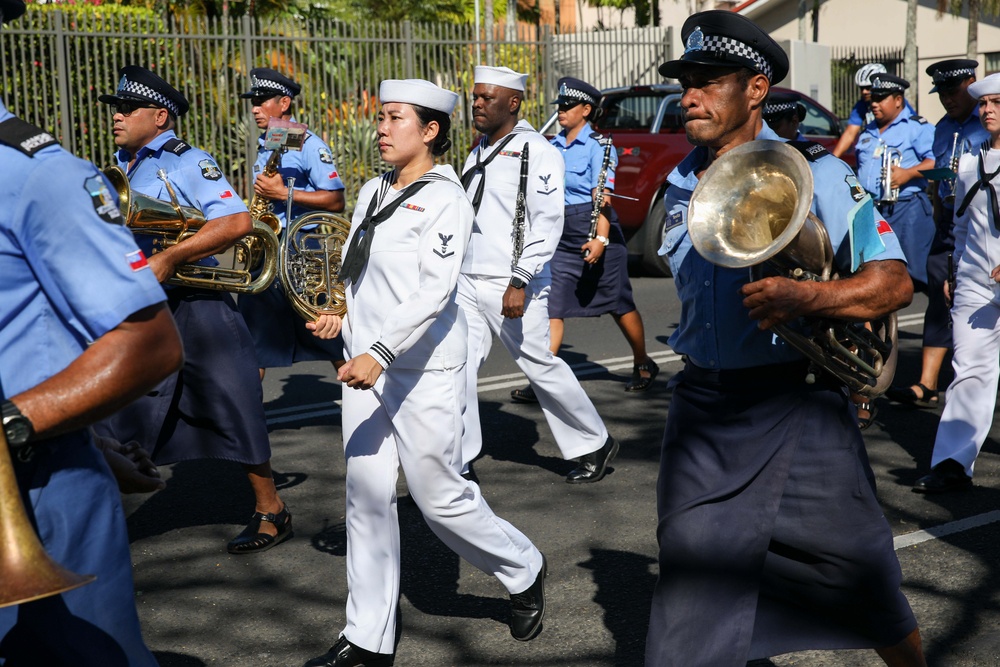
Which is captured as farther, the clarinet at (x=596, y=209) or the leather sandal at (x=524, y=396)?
the clarinet at (x=596, y=209)

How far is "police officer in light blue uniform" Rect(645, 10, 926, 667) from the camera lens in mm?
2877

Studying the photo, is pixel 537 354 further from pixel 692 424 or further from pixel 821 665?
pixel 692 424

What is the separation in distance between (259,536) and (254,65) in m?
10.9

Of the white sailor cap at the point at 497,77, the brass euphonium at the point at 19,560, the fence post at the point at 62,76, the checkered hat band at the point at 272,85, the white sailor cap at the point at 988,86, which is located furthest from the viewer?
the fence post at the point at 62,76

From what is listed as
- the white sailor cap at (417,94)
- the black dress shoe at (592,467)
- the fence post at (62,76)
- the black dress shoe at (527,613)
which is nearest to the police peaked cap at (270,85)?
the black dress shoe at (592,467)

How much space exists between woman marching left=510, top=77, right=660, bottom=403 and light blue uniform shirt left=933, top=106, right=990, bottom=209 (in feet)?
7.09

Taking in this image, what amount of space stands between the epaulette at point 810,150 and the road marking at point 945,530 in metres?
2.50

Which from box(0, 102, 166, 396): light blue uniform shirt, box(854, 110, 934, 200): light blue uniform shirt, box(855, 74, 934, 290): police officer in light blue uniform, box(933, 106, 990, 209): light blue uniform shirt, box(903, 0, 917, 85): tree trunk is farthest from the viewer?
box(903, 0, 917, 85): tree trunk

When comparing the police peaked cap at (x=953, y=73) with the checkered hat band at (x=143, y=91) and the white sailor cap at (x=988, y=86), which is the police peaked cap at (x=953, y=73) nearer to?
the white sailor cap at (x=988, y=86)

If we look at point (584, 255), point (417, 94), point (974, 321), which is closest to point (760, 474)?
point (417, 94)

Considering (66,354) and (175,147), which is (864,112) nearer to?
(175,147)

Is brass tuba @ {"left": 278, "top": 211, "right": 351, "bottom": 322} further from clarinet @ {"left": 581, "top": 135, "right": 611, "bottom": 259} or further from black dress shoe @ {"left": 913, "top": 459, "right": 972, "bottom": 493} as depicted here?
clarinet @ {"left": 581, "top": 135, "right": 611, "bottom": 259}

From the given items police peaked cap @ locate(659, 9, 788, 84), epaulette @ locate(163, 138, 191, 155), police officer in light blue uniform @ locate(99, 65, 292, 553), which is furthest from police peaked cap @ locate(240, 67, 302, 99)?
police peaked cap @ locate(659, 9, 788, 84)

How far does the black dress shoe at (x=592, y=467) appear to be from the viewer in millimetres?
5980
